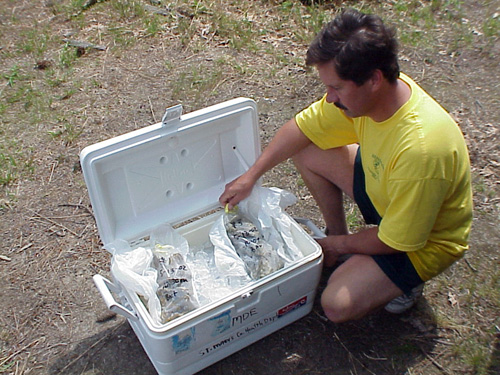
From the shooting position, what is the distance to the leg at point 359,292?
5.30 ft

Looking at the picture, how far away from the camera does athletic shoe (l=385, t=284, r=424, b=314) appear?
5.73 ft

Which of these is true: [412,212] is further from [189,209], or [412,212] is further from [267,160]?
[189,209]

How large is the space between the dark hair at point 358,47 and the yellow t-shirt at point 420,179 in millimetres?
160

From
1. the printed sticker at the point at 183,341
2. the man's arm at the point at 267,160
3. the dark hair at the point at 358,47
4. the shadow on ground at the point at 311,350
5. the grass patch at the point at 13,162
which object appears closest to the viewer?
the dark hair at the point at 358,47

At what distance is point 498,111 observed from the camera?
2.72 metres

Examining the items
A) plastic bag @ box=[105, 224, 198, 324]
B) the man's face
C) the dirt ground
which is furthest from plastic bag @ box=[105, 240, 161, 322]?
the man's face

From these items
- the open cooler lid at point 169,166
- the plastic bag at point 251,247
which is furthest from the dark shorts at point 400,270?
the open cooler lid at point 169,166

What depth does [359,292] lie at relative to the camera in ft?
5.30

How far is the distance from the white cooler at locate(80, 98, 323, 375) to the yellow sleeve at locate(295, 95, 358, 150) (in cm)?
18

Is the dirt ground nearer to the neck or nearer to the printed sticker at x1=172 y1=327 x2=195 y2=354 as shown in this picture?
the printed sticker at x1=172 y1=327 x2=195 y2=354

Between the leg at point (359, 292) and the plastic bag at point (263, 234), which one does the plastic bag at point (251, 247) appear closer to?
the plastic bag at point (263, 234)

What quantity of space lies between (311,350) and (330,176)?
0.60 metres

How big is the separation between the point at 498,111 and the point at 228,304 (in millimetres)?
1953

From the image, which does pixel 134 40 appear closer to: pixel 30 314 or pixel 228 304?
pixel 30 314
